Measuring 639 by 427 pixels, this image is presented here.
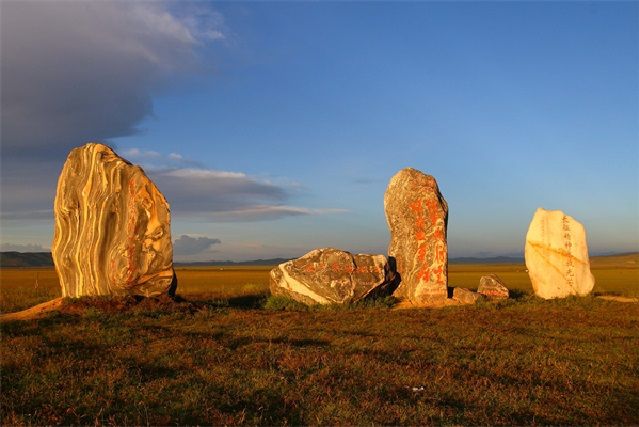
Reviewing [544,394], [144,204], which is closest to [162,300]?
[144,204]

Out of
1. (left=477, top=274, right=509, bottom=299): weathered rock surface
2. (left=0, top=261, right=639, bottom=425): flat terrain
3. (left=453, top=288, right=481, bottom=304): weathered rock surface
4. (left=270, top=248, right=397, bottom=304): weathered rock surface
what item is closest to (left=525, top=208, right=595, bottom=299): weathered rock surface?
(left=477, top=274, right=509, bottom=299): weathered rock surface

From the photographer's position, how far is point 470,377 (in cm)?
989

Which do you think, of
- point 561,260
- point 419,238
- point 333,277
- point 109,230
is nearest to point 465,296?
point 419,238

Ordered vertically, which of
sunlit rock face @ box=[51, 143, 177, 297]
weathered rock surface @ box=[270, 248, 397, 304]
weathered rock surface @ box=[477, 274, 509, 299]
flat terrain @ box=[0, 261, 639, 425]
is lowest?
flat terrain @ box=[0, 261, 639, 425]

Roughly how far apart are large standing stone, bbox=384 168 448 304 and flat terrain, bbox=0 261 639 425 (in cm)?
563

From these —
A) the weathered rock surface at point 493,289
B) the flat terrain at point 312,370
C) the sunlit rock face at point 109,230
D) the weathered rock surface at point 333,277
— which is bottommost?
the flat terrain at point 312,370

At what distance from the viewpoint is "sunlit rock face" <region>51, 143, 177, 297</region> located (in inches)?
824

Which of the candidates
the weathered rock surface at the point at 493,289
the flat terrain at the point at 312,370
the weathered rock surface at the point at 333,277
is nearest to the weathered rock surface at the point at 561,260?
the weathered rock surface at the point at 493,289

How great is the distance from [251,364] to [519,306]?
52.4 feet

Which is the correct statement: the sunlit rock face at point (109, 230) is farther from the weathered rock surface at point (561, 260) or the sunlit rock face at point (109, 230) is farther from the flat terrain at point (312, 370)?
the weathered rock surface at point (561, 260)

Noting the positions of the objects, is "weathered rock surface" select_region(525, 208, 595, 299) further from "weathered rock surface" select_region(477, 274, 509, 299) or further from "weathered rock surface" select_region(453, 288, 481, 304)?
"weathered rock surface" select_region(453, 288, 481, 304)

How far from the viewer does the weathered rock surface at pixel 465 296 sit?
78.1 feet

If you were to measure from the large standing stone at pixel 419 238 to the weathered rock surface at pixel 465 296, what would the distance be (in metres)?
0.67

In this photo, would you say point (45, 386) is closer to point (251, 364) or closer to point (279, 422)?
point (251, 364)
